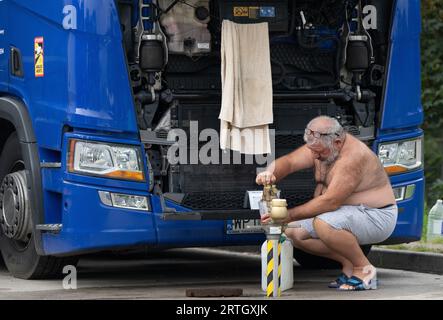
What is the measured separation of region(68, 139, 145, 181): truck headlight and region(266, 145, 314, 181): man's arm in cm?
111

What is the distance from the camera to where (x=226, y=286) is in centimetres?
1086

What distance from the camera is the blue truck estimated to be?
10227mm

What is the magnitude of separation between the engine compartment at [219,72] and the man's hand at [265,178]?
47cm

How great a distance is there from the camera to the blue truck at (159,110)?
1023 cm

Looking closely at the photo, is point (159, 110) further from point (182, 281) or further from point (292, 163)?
point (182, 281)

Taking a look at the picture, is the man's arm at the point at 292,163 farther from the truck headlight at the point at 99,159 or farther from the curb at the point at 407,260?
the curb at the point at 407,260

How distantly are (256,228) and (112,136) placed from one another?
1.40 metres

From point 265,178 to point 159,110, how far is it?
44.2 inches

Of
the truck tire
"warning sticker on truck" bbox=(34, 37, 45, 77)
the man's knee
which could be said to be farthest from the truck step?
the man's knee

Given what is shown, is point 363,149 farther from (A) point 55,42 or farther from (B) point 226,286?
(A) point 55,42

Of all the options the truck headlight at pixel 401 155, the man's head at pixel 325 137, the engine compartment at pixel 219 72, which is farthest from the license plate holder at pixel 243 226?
the truck headlight at pixel 401 155

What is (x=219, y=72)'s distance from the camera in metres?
10.8
